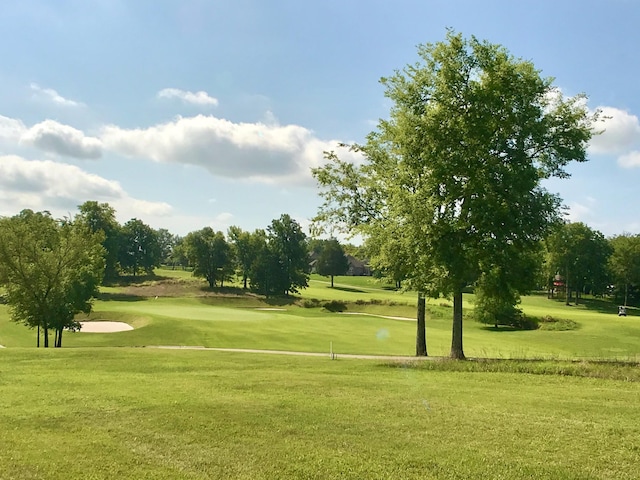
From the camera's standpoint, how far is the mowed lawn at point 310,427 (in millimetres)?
7688

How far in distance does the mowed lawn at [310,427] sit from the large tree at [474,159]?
721 cm

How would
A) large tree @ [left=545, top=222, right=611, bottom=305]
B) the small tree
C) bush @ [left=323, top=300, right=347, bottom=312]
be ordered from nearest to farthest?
1. bush @ [left=323, top=300, right=347, bottom=312]
2. large tree @ [left=545, top=222, right=611, bottom=305]
3. the small tree

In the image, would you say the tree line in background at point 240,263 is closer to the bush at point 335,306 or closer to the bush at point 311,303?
the bush at point 311,303

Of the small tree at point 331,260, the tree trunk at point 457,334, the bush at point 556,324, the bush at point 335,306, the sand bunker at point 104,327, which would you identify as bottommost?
the sand bunker at point 104,327

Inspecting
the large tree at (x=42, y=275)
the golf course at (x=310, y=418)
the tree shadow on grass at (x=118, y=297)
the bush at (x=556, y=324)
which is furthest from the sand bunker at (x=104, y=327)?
the bush at (x=556, y=324)

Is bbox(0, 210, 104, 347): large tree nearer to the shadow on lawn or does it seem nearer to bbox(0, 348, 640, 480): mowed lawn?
bbox(0, 348, 640, 480): mowed lawn

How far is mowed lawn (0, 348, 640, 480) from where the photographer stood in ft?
25.2

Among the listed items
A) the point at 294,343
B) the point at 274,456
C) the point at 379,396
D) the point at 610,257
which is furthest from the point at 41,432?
the point at 610,257

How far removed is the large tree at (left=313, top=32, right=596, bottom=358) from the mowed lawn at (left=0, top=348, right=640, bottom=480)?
7.21 meters

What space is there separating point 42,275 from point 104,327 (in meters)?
11.9

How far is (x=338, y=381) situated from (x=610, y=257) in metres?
93.1

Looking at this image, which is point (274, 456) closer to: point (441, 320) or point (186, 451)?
point (186, 451)

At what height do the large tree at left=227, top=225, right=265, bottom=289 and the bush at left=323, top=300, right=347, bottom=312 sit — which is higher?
the large tree at left=227, top=225, right=265, bottom=289

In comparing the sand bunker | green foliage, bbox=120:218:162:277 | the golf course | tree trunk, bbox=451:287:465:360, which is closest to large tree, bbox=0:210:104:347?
the sand bunker
